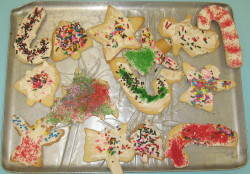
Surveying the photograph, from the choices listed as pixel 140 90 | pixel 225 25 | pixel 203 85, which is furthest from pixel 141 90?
pixel 225 25

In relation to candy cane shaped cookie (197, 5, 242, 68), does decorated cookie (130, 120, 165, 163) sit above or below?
below

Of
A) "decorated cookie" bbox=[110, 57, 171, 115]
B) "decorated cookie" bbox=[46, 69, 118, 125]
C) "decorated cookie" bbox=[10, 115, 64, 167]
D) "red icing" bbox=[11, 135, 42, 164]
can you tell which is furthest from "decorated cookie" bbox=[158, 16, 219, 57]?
"red icing" bbox=[11, 135, 42, 164]

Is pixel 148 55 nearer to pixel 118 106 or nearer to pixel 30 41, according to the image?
pixel 118 106

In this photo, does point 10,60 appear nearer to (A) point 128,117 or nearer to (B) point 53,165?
(B) point 53,165

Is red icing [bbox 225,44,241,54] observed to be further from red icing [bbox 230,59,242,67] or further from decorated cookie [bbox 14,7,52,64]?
decorated cookie [bbox 14,7,52,64]

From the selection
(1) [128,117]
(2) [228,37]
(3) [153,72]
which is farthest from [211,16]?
(1) [128,117]
